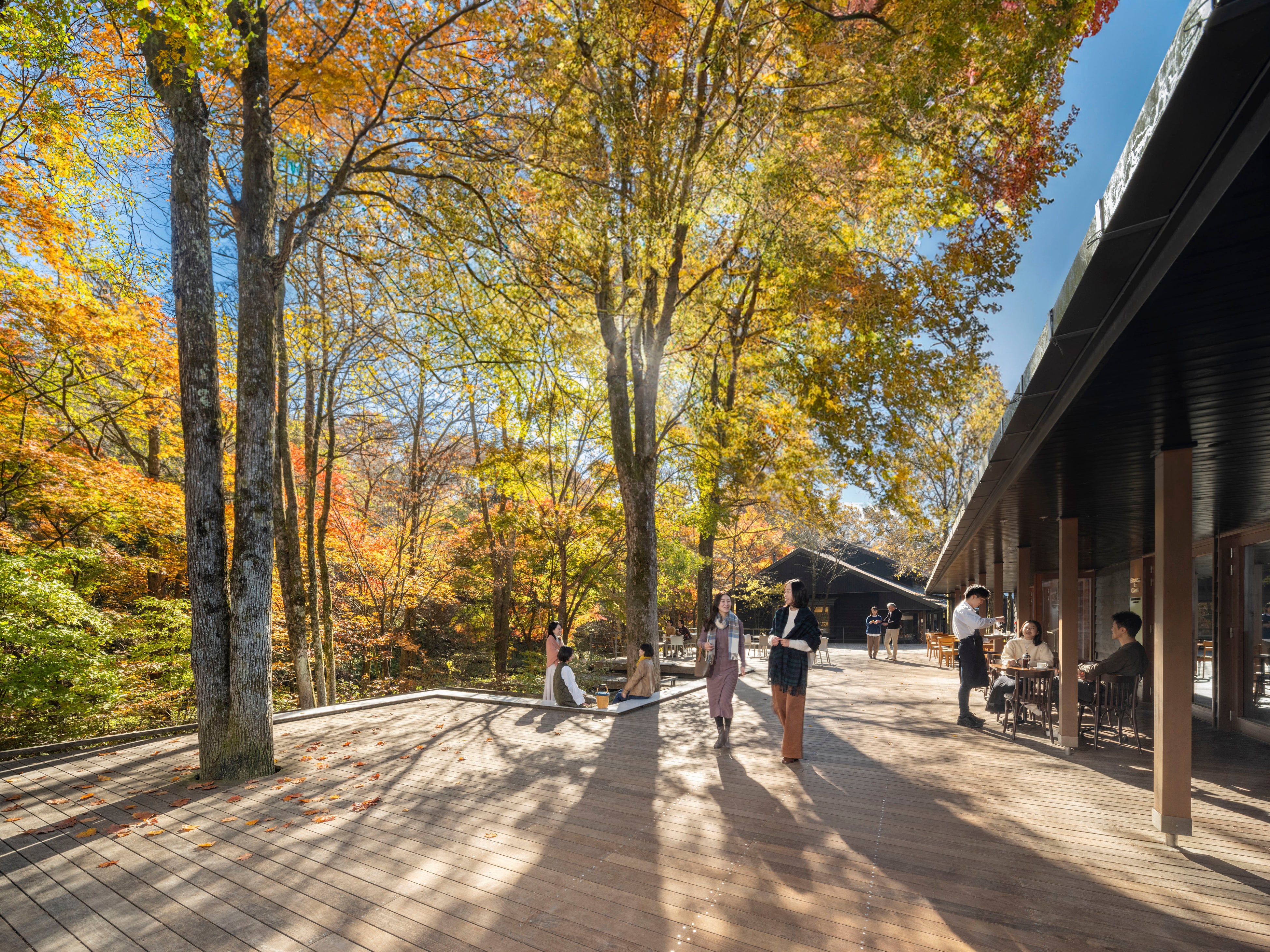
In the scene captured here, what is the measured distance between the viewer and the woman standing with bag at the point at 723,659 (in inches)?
271

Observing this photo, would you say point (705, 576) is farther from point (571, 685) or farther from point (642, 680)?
point (571, 685)

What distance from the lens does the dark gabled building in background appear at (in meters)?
30.6

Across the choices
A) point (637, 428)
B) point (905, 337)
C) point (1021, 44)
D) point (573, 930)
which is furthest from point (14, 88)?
point (905, 337)

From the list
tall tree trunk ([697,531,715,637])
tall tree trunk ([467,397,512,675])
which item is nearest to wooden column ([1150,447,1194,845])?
tall tree trunk ([697,531,715,637])

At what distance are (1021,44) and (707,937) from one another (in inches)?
365

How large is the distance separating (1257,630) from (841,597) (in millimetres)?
24059

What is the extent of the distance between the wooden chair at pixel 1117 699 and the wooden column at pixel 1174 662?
2.78 m

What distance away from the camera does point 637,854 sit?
3.97 m

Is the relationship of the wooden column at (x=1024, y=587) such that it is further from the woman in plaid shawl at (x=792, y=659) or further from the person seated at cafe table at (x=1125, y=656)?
the woman in plaid shawl at (x=792, y=659)

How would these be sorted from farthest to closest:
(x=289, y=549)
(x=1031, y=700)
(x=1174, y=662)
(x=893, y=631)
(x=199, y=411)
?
(x=893, y=631) → (x=289, y=549) → (x=1031, y=700) → (x=199, y=411) → (x=1174, y=662)

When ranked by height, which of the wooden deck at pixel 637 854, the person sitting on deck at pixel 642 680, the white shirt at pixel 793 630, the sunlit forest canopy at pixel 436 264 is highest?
the sunlit forest canopy at pixel 436 264

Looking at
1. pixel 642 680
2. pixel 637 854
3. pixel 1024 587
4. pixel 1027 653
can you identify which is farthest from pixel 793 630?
pixel 1024 587

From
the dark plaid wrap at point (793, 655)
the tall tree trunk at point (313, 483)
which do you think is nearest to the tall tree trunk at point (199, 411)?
the dark plaid wrap at point (793, 655)

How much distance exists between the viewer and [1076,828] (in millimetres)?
4488
